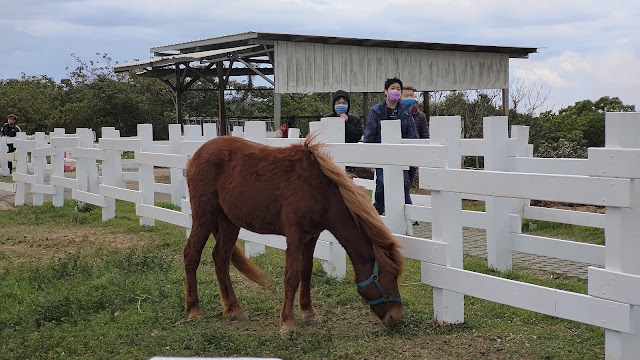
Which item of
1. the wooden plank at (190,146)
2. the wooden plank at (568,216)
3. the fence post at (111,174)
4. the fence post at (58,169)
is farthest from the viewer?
the fence post at (58,169)

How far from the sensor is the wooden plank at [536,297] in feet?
13.9

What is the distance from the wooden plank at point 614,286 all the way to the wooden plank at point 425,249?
4.17ft

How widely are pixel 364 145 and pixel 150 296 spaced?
2.31 meters

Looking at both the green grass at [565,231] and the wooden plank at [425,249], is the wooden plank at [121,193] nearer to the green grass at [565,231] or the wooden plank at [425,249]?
the green grass at [565,231]

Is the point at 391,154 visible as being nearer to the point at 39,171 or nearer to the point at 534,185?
the point at 534,185

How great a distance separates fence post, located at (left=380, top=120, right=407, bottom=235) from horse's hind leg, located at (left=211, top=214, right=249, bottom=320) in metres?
1.31

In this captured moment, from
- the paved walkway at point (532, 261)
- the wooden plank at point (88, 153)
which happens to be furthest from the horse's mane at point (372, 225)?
the wooden plank at point (88, 153)

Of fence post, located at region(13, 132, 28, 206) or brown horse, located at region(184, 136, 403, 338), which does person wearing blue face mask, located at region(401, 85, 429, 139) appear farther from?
fence post, located at region(13, 132, 28, 206)

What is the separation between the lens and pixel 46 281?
7484mm

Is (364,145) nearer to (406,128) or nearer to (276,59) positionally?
(406,128)

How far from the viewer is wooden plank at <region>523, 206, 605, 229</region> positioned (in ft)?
24.1

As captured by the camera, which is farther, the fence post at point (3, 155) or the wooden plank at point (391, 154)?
the fence post at point (3, 155)

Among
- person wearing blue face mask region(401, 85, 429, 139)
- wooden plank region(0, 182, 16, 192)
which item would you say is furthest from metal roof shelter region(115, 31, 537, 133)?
person wearing blue face mask region(401, 85, 429, 139)

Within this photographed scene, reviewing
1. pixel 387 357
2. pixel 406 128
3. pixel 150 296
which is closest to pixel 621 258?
pixel 387 357
